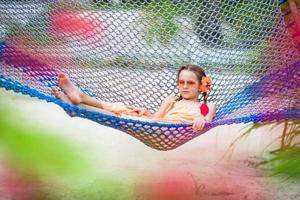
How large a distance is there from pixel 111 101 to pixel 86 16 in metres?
0.28

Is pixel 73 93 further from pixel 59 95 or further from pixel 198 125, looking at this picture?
pixel 198 125

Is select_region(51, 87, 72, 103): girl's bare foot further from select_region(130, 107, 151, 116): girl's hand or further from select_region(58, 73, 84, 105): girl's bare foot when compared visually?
select_region(130, 107, 151, 116): girl's hand

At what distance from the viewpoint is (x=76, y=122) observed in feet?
12.5

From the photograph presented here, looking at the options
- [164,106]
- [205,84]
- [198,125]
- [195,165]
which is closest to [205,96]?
[205,84]

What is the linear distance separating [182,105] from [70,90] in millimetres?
358

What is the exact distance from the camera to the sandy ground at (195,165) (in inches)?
98.8

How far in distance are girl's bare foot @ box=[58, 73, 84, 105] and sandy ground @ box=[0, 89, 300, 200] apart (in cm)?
52

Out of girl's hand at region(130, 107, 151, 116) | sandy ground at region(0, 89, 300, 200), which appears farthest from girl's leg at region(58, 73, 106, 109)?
sandy ground at region(0, 89, 300, 200)

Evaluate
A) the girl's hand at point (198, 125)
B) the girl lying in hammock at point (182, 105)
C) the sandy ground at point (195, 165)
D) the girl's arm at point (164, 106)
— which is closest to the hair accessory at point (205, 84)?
the girl lying in hammock at point (182, 105)

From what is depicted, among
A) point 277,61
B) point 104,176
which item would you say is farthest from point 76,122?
point 277,61

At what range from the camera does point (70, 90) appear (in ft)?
5.22

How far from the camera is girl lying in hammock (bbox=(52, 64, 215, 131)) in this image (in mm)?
1666

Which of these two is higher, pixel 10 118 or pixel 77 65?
pixel 77 65

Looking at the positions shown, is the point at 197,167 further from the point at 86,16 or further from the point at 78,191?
the point at 86,16
